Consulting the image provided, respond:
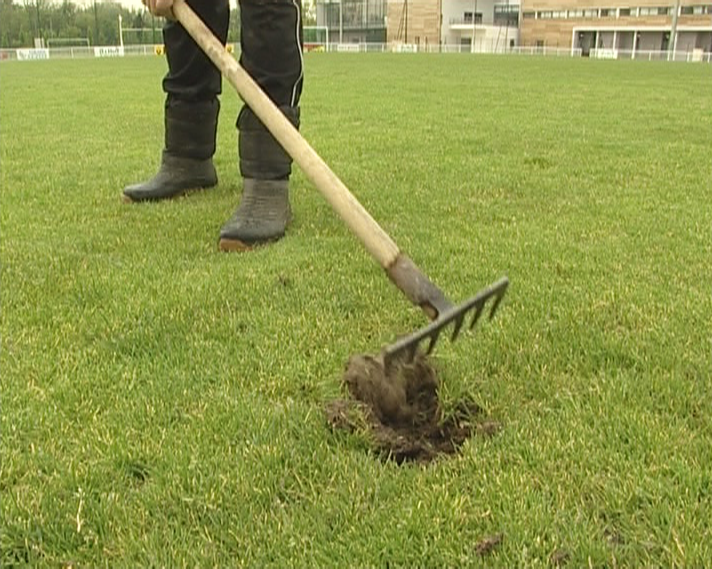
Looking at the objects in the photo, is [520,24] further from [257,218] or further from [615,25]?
[257,218]

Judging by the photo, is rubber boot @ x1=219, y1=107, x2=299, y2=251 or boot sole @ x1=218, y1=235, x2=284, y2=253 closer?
boot sole @ x1=218, y1=235, x2=284, y2=253

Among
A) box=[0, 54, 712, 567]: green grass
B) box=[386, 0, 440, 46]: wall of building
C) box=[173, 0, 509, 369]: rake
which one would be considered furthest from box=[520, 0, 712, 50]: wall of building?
box=[173, 0, 509, 369]: rake

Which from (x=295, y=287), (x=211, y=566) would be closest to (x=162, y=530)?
(x=211, y=566)

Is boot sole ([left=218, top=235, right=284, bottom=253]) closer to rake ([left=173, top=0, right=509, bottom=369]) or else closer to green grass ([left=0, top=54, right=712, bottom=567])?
green grass ([left=0, top=54, right=712, bottom=567])

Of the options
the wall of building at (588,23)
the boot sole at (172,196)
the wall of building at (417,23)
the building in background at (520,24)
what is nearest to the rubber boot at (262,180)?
the boot sole at (172,196)

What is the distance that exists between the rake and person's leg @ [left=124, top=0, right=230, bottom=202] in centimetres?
118

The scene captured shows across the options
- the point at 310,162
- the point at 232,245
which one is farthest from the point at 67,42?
the point at 310,162

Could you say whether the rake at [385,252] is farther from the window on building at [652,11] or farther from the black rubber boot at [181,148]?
the window on building at [652,11]

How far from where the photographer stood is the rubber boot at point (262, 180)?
8.91ft

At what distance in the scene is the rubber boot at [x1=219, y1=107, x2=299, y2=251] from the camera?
2717 millimetres

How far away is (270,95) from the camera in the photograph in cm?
280

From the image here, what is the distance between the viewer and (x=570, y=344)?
74.5 inches

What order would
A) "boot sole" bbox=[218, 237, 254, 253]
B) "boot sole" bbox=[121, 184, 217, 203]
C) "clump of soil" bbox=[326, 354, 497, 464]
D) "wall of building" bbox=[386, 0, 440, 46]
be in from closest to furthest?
"clump of soil" bbox=[326, 354, 497, 464]
"boot sole" bbox=[218, 237, 254, 253]
"boot sole" bbox=[121, 184, 217, 203]
"wall of building" bbox=[386, 0, 440, 46]

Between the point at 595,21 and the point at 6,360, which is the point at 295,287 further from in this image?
the point at 595,21
